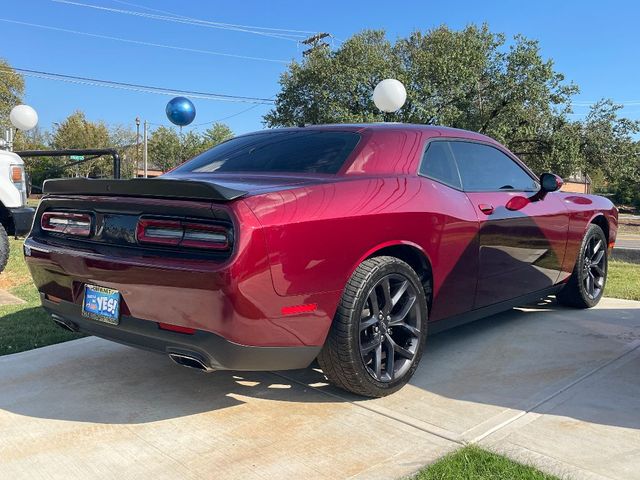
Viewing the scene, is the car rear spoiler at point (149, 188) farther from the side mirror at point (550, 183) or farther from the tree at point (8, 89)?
the tree at point (8, 89)

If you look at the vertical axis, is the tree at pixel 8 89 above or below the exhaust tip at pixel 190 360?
above

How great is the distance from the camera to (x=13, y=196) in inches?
268

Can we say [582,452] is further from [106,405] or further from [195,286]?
[106,405]

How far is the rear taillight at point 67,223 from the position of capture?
289 centimetres

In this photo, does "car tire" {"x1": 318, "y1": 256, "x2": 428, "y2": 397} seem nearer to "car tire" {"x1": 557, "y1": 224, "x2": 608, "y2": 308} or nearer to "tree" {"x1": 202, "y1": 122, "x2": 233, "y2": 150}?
"car tire" {"x1": 557, "y1": 224, "x2": 608, "y2": 308}

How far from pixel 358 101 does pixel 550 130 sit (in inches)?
386

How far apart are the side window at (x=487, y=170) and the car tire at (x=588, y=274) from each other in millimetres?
865

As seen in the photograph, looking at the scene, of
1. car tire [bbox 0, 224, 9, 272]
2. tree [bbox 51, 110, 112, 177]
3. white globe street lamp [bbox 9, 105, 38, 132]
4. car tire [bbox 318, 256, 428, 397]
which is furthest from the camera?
tree [bbox 51, 110, 112, 177]

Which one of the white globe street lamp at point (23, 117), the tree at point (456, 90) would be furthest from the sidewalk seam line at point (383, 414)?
the tree at point (456, 90)

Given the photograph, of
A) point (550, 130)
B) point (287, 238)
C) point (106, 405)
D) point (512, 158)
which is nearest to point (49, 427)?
point (106, 405)

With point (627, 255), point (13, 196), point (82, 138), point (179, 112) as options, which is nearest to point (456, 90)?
point (179, 112)

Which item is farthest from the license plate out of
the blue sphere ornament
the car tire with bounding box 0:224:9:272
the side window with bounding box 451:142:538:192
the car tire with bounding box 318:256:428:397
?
the blue sphere ornament

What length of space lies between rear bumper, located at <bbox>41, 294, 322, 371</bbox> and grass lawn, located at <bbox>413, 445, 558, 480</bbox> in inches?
29.4

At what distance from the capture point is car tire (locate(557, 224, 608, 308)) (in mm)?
4824
